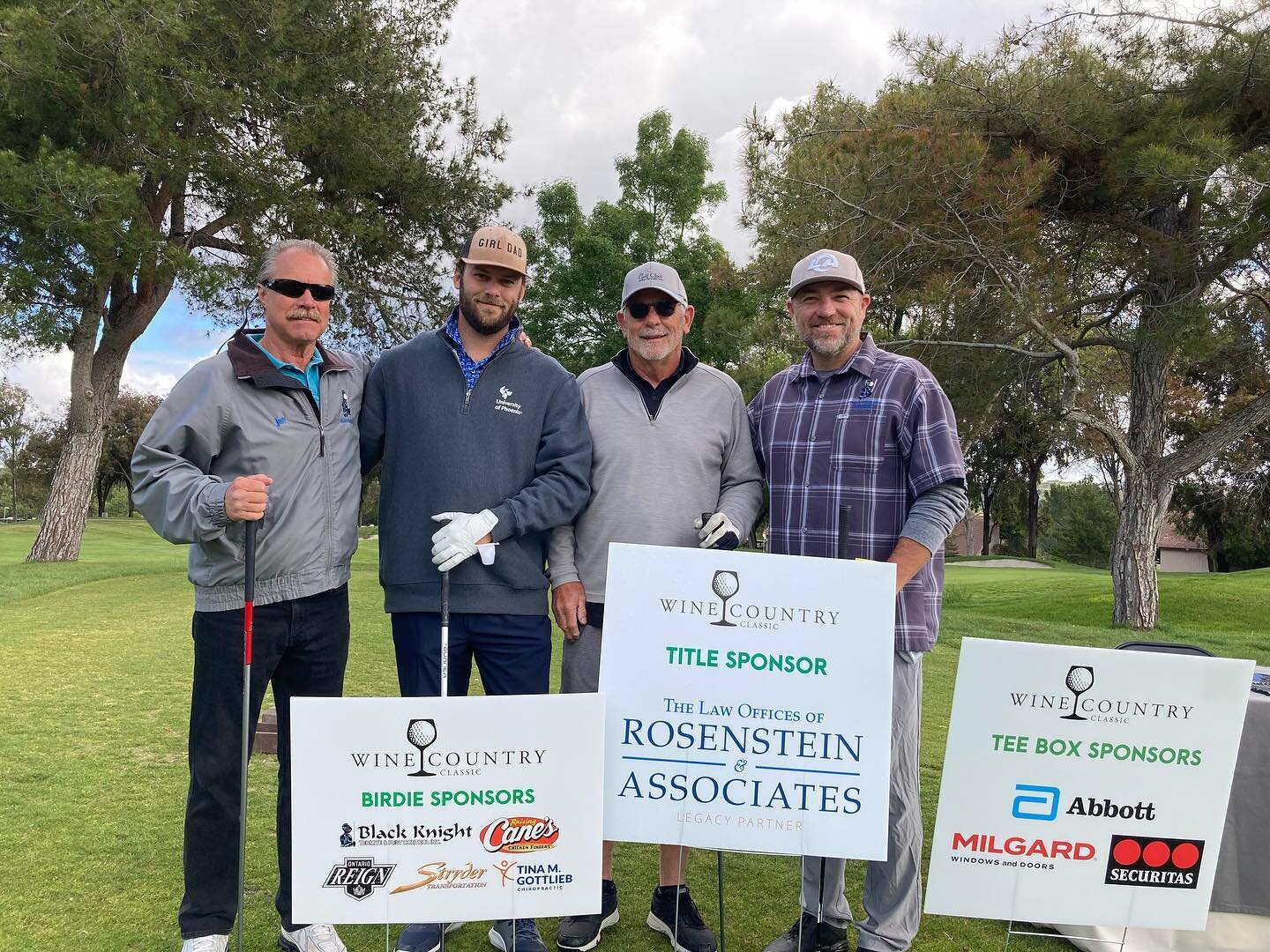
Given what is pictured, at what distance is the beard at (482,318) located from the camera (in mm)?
2977

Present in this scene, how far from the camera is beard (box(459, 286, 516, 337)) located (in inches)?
117

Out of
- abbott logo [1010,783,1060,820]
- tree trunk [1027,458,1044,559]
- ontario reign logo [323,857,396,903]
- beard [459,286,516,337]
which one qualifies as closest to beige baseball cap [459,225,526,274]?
beard [459,286,516,337]

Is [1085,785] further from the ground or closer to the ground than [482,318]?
closer to the ground

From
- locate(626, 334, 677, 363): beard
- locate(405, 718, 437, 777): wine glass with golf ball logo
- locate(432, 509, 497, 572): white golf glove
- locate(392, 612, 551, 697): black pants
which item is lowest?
locate(405, 718, 437, 777): wine glass with golf ball logo

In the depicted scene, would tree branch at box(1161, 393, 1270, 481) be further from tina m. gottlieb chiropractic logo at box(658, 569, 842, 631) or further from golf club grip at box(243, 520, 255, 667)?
golf club grip at box(243, 520, 255, 667)

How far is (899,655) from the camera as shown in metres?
2.88

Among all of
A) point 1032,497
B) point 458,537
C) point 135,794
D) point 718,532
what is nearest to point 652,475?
point 718,532

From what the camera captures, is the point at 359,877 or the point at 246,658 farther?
the point at 246,658

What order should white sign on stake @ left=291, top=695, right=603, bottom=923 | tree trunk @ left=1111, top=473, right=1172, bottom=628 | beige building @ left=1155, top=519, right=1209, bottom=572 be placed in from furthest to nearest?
beige building @ left=1155, top=519, right=1209, bottom=572
tree trunk @ left=1111, top=473, right=1172, bottom=628
white sign on stake @ left=291, top=695, right=603, bottom=923

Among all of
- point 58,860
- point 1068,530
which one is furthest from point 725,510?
point 1068,530

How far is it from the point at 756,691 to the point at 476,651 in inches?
40.4

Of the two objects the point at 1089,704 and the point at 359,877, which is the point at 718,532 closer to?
the point at 1089,704

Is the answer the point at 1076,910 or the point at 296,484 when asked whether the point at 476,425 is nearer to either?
the point at 296,484

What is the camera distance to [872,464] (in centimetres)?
292
